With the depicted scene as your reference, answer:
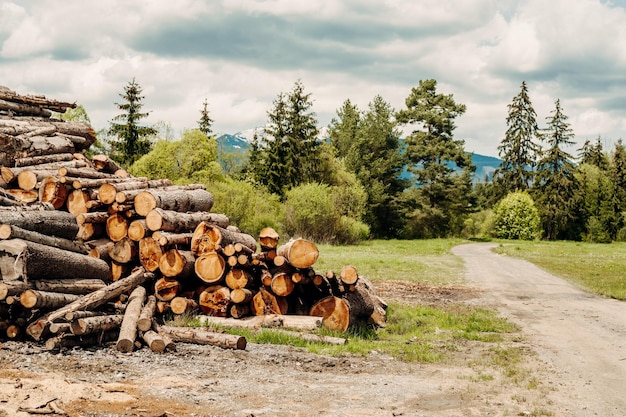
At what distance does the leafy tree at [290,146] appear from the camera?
5956cm

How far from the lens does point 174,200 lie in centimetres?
1516

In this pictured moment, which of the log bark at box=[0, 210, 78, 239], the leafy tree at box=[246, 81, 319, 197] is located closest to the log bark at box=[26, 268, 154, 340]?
the log bark at box=[0, 210, 78, 239]

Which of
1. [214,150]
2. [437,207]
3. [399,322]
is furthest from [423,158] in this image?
[399,322]

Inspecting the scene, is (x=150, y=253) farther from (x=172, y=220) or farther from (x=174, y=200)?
(x=174, y=200)

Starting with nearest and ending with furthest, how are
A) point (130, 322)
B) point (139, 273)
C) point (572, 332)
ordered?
point (130, 322), point (139, 273), point (572, 332)

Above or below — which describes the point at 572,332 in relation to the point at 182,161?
below

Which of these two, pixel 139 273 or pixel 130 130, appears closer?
pixel 139 273

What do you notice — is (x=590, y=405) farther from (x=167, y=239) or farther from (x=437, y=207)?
(x=437, y=207)

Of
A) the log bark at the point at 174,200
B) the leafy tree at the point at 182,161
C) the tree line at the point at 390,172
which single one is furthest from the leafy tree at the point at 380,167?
the log bark at the point at 174,200

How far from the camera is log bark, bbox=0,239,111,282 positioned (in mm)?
10367

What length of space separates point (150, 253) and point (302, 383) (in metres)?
5.87

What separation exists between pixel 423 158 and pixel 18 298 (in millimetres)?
65566

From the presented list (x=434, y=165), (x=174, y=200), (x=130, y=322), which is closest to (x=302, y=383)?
(x=130, y=322)

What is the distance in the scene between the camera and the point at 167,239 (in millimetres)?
13336
